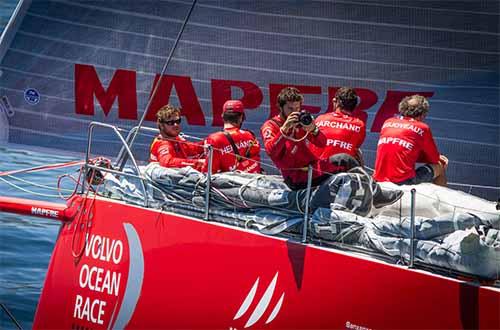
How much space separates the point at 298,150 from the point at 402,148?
684 millimetres

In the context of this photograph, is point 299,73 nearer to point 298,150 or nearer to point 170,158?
point 170,158

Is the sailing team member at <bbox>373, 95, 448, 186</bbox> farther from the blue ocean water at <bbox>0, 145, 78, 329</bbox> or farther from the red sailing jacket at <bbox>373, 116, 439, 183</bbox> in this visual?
the blue ocean water at <bbox>0, 145, 78, 329</bbox>

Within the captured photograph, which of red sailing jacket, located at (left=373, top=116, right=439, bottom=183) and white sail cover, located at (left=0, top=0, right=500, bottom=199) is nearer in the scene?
red sailing jacket, located at (left=373, top=116, right=439, bottom=183)

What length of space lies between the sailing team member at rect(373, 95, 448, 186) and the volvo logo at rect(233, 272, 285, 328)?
0.91 m

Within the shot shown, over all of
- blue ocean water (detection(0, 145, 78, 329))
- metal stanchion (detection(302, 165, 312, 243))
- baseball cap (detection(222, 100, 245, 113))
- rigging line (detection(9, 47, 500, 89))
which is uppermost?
rigging line (detection(9, 47, 500, 89))

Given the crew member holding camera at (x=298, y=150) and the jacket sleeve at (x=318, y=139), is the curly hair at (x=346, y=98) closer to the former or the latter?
the crew member holding camera at (x=298, y=150)

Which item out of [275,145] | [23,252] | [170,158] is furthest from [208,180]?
[23,252]

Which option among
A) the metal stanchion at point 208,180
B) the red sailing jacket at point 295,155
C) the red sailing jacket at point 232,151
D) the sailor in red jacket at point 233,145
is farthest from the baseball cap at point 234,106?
the red sailing jacket at point 295,155

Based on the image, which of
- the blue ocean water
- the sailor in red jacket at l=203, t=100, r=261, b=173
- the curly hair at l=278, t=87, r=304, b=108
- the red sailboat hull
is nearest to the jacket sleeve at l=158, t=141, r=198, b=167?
the sailor in red jacket at l=203, t=100, r=261, b=173

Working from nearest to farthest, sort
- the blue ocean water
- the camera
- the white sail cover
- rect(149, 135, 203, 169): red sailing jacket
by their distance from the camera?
1. the camera
2. rect(149, 135, 203, 169): red sailing jacket
3. the white sail cover
4. the blue ocean water

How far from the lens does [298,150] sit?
5594 millimetres

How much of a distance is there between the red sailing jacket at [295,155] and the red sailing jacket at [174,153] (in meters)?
0.82

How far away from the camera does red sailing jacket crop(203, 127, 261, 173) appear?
6225 millimetres

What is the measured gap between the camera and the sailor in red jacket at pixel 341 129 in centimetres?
603
